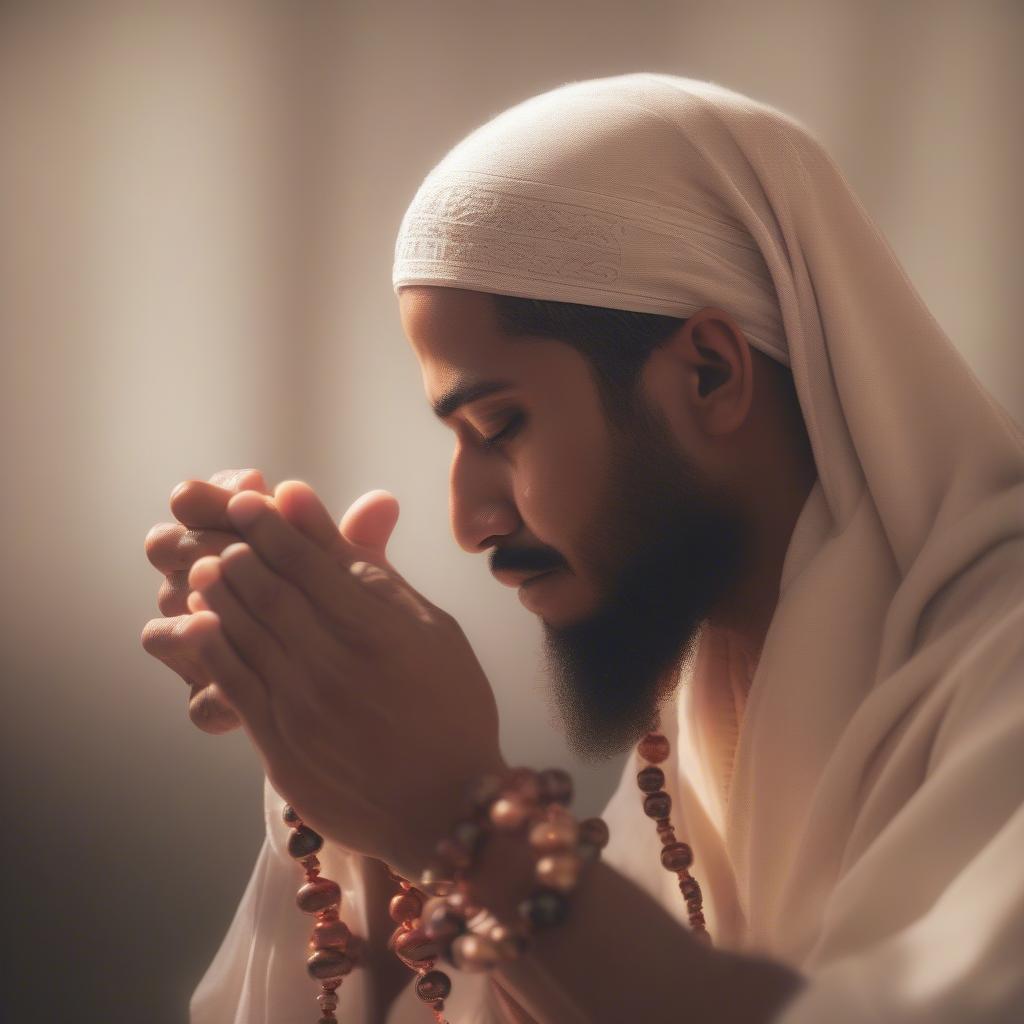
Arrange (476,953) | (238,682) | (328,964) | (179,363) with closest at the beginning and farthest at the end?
1. (476,953)
2. (238,682)
3. (328,964)
4. (179,363)

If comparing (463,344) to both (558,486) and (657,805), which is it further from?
(657,805)

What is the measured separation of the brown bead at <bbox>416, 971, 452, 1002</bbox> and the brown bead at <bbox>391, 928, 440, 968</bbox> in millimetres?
15

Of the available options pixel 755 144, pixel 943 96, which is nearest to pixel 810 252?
pixel 755 144

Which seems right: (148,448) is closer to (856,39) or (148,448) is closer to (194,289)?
(194,289)

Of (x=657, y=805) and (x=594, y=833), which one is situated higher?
(x=594, y=833)

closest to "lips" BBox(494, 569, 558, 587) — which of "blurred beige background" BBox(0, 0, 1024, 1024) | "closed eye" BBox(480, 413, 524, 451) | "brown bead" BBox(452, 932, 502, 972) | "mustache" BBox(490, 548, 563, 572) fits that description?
"mustache" BBox(490, 548, 563, 572)

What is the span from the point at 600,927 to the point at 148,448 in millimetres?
1482

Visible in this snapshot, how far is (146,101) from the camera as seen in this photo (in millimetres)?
1996

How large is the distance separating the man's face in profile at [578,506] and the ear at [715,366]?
0.04 metres

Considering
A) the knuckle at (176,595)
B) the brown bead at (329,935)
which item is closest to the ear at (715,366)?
the knuckle at (176,595)

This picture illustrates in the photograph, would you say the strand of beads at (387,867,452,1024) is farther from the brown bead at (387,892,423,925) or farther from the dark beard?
the dark beard

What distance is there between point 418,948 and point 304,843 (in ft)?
0.50

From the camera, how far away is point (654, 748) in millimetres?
1315

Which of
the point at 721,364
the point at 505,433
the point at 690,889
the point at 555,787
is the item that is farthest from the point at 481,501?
the point at 690,889
